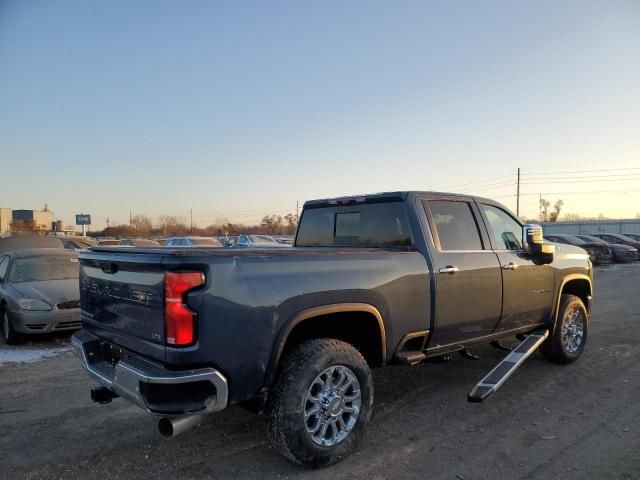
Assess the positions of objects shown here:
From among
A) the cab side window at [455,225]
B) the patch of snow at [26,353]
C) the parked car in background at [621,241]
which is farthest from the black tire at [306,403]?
the parked car in background at [621,241]

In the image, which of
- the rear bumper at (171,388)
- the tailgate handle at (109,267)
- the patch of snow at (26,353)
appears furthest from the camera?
the patch of snow at (26,353)

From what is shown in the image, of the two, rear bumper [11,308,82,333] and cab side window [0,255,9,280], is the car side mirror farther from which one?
cab side window [0,255,9,280]

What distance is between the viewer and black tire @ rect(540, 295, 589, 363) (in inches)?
221

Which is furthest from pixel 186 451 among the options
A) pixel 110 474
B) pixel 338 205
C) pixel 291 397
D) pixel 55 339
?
pixel 55 339

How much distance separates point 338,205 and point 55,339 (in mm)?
5555

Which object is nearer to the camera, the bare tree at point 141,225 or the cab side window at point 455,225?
the cab side window at point 455,225

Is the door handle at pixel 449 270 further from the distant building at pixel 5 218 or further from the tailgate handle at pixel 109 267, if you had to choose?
the distant building at pixel 5 218

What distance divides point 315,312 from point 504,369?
2.19 meters

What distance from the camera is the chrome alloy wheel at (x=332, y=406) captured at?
334 centimetres

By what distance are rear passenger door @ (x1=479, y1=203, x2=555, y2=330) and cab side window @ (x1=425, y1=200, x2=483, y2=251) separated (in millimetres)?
259

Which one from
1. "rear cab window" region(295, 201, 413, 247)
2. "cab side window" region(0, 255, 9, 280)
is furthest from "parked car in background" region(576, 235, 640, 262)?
"cab side window" region(0, 255, 9, 280)

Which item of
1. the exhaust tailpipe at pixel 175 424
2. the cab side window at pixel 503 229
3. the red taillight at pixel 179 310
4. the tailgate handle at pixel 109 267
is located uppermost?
the cab side window at pixel 503 229

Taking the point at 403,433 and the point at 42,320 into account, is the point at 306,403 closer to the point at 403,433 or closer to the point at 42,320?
the point at 403,433

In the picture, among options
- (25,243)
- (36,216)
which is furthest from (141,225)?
(25,243)
